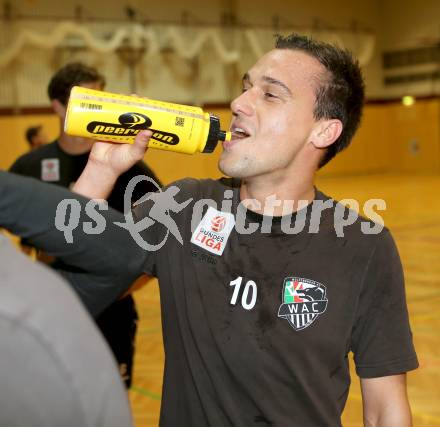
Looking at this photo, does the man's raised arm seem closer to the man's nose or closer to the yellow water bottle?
the yellow water bottle

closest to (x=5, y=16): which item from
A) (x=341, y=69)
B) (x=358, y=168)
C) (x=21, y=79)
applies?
(x=21, y=79)

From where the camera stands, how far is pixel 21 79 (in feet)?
61.2

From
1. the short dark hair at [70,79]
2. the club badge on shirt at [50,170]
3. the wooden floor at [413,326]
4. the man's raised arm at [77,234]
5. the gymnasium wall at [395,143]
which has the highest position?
the gymnasium wall at [395,143]

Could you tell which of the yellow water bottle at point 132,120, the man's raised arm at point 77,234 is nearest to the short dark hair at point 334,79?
the yellow water bottle at point 132,120

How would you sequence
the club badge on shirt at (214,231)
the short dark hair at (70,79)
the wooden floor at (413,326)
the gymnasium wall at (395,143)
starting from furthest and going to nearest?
the gymnasium wall at (395,143), the wooden floor at (413,326), the short dark hair at (70,79), the club badge on shirt at (214,231)

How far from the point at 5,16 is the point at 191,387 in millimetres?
17829

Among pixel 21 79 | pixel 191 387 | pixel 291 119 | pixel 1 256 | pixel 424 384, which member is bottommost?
pixel 424 384

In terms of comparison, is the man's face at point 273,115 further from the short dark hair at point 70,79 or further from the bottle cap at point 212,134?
the short dark hair at point 70,79

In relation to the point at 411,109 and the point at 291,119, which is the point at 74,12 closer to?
the point at 411,109

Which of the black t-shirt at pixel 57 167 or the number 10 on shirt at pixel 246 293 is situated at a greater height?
the black t-shirt at pixel 57 167

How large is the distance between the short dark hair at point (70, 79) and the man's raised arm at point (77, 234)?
10.5 feet

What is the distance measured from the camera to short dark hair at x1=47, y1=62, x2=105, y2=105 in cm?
450

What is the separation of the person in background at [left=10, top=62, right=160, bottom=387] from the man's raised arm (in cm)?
261

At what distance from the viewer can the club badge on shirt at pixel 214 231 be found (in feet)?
7.43
